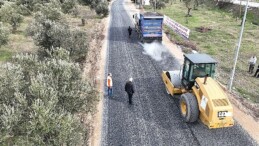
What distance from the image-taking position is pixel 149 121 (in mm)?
15766

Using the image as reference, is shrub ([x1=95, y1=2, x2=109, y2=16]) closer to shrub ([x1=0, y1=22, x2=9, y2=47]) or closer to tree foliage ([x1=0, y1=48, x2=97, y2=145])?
shrub ([x1=0, y1=22, x2=9, y2=47])

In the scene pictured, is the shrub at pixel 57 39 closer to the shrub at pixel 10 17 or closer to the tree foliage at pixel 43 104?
the shrub at pixel 10 17

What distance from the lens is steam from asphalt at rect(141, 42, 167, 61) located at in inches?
1047

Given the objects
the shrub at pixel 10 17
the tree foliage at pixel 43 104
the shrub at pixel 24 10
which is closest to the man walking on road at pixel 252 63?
the tree foliage at pixel 43 104

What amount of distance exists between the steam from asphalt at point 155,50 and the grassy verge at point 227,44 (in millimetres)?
3638

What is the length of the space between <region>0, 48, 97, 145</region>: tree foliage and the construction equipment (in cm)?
547

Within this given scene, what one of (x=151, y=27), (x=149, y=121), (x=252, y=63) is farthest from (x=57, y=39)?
(x=252, y=63)

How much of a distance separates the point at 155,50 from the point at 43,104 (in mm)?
19310

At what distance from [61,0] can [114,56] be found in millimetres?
22701

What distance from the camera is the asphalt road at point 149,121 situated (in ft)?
46.6

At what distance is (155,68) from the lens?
23.5m

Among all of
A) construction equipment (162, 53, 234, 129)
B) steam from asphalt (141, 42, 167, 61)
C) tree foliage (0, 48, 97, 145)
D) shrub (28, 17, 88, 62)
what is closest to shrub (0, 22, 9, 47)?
shrub (28, 17, 88, 62)

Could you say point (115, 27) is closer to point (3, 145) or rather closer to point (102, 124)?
point (102, 124)

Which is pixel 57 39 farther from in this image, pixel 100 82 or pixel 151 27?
pixel 151 27
